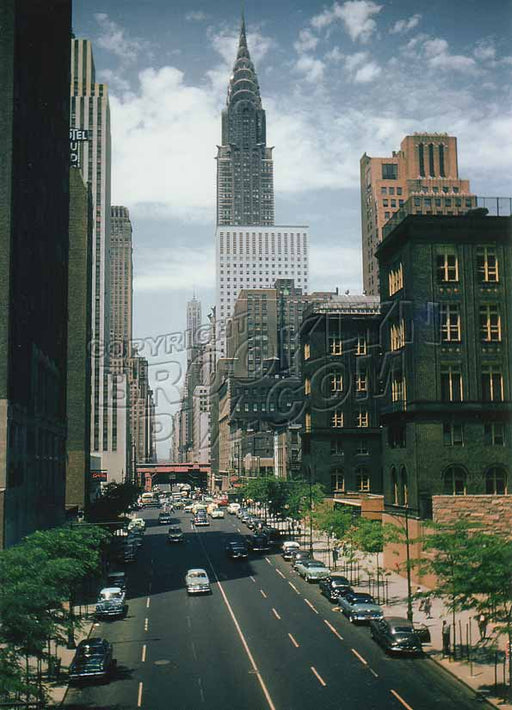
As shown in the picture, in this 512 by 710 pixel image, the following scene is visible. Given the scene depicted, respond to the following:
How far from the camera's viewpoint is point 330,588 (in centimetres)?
5581

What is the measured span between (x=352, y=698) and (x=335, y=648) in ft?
29.3

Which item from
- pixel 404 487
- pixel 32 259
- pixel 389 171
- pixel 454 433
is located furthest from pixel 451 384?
pixel 389 171

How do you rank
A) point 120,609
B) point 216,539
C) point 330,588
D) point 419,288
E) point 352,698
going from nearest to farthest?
point 352,698
point 120,609
point 330,588
point 419,288
point 216,539

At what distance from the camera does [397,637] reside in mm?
39062

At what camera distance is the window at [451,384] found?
64375 mm

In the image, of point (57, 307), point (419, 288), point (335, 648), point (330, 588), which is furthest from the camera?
point (57, 307)

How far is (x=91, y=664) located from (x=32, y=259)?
3834cm

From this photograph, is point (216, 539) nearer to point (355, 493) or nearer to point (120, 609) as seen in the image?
point (355, 493)

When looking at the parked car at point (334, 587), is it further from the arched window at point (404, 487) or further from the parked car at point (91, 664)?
the parked car at point (91, 664)

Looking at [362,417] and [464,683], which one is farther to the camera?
[362,417]

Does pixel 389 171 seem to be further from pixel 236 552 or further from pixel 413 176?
pixel 236 552

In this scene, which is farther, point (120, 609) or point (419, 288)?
point (419, 288)

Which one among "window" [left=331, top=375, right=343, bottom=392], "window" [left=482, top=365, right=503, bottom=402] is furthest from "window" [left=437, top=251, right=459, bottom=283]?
"window" [left=331, top=375, right=343, bottom=392]

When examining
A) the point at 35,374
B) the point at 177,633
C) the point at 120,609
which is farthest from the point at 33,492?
the point at 177,633
